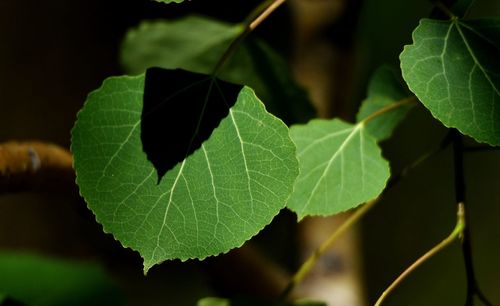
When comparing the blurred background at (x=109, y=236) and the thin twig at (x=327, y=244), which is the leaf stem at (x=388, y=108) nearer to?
the thin twig at (x=327, y=244)

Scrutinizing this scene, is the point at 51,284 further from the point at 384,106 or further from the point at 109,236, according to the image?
the point at 109,236

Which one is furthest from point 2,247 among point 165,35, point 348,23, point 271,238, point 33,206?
point 348,23

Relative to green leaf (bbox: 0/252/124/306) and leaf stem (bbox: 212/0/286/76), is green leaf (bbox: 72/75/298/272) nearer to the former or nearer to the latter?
leaf stem (bbox: 212/0/286/76)

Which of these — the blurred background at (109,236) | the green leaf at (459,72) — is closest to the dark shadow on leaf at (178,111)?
the green leaf at (459,72)

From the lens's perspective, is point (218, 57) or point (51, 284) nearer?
point (51, 284)

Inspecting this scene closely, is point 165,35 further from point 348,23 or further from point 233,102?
point 233,102

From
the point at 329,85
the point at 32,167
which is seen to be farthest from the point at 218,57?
the point at 32,167
